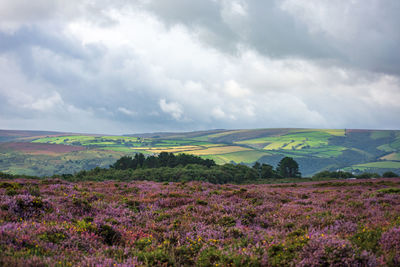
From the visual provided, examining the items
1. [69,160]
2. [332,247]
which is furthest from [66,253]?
[69,160]

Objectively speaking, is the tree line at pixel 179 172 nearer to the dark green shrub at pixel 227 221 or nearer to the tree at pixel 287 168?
the tree at pixel 287 168

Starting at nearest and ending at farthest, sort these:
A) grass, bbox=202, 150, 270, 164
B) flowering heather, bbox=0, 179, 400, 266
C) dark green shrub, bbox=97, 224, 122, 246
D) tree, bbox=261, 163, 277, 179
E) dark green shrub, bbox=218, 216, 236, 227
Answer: flowering heather, bbox=0, 179, 400, 266
dark green shrub, bbox=97, 224, 122, 246
dark green shrub, bbox=218, 216, 236, 227
tree, bbox=261, 163, 277, 179
grass, bbox=202, 150, 270, 164

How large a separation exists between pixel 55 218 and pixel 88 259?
14.4 ft

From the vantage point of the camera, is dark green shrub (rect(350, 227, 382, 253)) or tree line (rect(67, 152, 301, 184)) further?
tree line (rect(67, 152, 301, 184))

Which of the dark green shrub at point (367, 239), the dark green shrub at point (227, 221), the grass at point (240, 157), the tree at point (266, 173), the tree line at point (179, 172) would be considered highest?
the dark green shrub at point (367, 239)

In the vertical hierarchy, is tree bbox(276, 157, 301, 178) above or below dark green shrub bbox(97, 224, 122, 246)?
below

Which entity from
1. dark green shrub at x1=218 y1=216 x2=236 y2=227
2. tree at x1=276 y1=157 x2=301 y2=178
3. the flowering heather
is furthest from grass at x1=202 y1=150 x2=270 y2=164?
dark green shrub at x1=218 y1=216 x2=236 y2=227

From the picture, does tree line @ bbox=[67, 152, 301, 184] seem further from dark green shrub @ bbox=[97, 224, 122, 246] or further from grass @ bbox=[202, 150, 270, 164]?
grass @ bbox=[202, 150, 270, 164]

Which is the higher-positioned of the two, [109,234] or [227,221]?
[109,234]

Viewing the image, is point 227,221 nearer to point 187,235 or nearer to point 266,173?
point 187,235

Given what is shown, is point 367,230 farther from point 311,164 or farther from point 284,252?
point 311,164

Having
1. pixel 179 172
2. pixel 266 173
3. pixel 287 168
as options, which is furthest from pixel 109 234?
pixel 287 168

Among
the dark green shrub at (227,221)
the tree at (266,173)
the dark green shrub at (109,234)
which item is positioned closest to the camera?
the dark green shrub at (109,234)

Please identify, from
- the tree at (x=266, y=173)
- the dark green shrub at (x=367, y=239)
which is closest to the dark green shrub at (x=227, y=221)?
the dark green shrub at (x=367, y=239)
